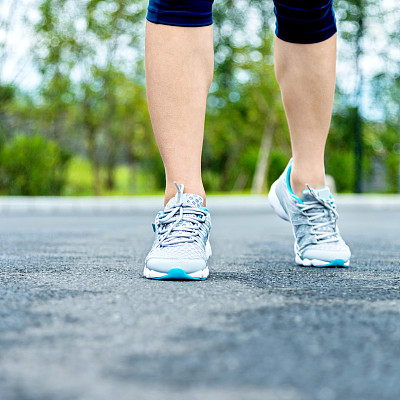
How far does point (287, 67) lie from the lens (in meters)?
2.51

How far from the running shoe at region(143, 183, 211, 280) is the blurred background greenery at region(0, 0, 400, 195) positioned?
12.1 m

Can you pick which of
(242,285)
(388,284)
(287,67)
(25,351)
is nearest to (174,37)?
(287,67)

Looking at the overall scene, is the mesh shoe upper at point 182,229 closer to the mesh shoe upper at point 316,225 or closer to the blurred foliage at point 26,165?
the mesh shoe upper at point 316,225

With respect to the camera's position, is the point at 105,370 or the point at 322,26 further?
the point at 322,26

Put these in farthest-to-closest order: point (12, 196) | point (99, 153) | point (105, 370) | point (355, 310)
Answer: point (99, 153) → point (12, 196) → point (355, 310) → point (105, 370)

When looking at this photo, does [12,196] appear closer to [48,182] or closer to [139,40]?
[48,182]

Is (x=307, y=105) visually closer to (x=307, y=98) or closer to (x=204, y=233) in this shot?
(x=307, y=98)

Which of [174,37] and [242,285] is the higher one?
[174,37]

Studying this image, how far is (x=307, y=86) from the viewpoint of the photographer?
2.50m

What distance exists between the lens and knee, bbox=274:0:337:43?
7.90ft

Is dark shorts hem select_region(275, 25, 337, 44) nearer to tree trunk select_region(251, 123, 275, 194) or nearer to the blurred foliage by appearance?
the blurred foliage

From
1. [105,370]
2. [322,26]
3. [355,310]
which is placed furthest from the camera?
[322,26]

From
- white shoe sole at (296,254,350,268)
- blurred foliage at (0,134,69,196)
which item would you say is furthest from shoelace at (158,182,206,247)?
blurred foliage at (0,134,69,196)

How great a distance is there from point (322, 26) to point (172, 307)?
1497 mm
